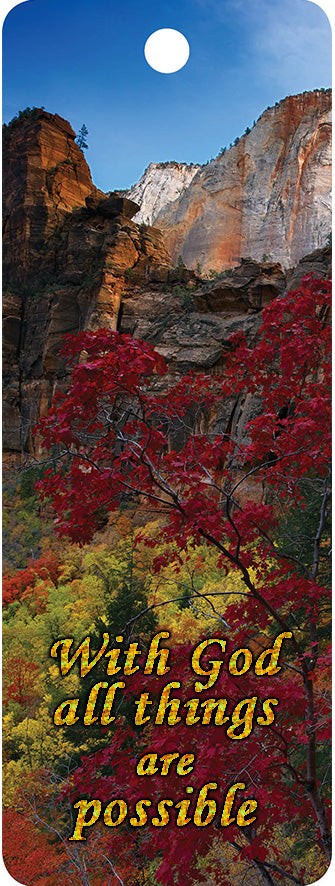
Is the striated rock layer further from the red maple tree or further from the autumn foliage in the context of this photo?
the autumn foliage

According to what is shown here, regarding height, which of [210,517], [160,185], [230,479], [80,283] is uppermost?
[160,185]

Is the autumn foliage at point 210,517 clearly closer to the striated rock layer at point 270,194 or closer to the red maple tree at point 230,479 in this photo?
the red maple tree at point 230,479

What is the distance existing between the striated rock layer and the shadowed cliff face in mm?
6050

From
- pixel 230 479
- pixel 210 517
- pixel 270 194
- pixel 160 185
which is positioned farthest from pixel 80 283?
pixel 160 185

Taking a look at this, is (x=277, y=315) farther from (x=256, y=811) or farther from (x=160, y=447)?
(x=256, y=811)

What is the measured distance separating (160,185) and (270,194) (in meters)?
14.3

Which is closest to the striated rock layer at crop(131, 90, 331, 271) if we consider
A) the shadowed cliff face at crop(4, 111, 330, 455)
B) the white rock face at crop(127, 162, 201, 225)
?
the shadowed cliff face at crop(4, 111, 330, 455)

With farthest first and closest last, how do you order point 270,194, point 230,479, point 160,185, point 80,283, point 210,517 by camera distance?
point 160,185
point 270,194
point 80,283
point 230,479
point 210,517

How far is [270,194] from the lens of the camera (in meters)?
24.8

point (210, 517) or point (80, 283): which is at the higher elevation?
point (80, 283)

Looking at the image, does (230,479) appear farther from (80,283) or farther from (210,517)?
(80,283)

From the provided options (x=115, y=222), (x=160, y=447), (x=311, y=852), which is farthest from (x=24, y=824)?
(x=115, y=222)

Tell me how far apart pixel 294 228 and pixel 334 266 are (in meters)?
22.5

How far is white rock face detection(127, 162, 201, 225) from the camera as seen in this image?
3604 centimetres
